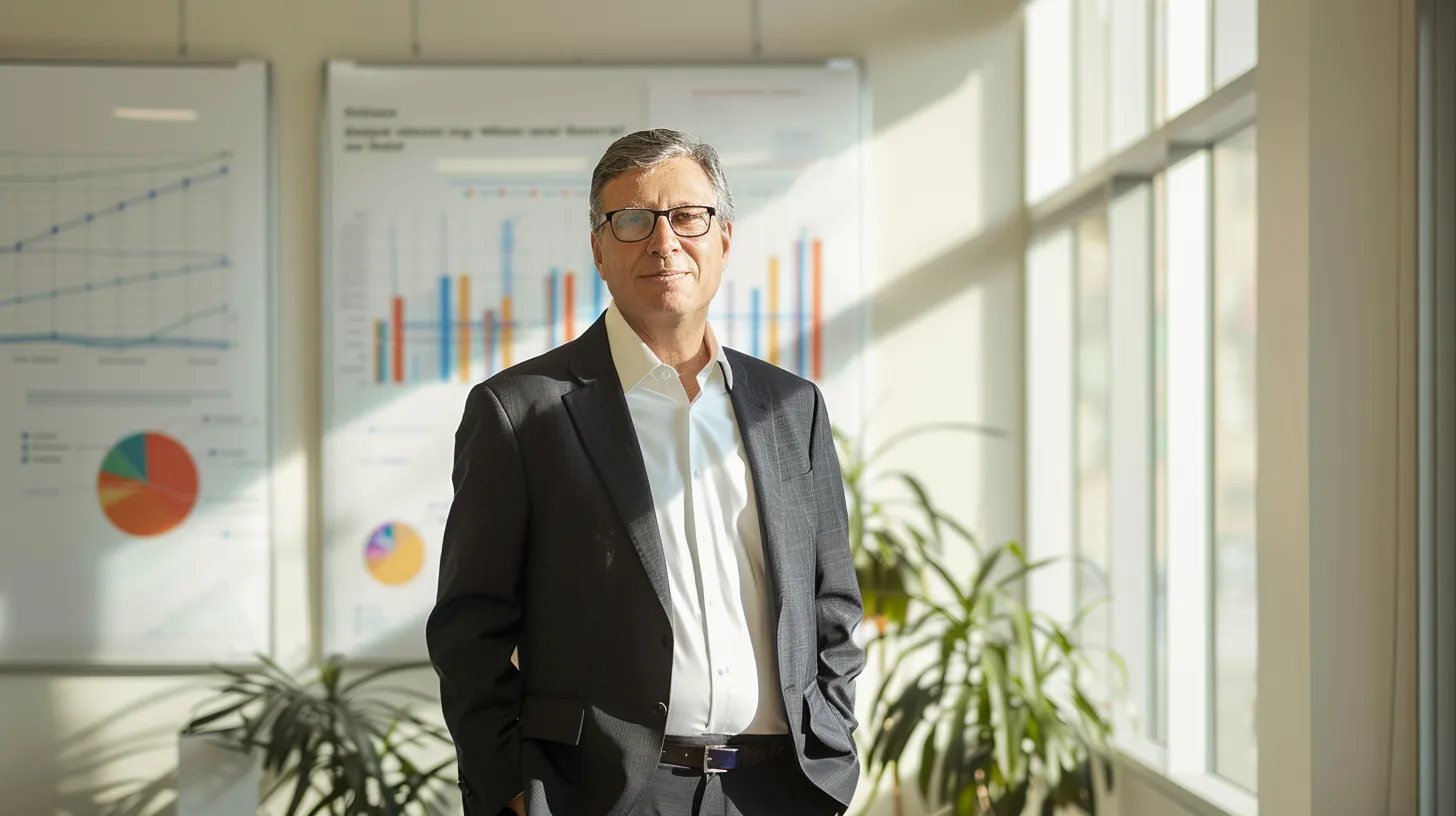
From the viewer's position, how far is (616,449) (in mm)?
1711

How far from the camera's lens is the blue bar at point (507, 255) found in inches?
145

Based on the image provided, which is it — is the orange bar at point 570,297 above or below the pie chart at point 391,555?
above

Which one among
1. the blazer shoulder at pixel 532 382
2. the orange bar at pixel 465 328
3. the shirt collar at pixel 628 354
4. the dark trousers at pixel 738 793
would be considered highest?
the orange bar at pixel 465 328

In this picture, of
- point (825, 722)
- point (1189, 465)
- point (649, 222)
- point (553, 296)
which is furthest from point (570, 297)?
point (825, 722)

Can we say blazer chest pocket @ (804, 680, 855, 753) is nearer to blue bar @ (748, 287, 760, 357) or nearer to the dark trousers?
the dark trousers

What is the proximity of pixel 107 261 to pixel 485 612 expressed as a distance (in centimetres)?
260

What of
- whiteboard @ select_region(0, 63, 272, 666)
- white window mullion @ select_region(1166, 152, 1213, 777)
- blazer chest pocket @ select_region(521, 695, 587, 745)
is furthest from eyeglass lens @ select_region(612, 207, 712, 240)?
whiteboard @ select_region(0, 63, 272, 666)

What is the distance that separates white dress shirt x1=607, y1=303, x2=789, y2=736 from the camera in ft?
5.53

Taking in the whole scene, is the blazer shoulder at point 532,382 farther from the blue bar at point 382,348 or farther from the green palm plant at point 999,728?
the blue bar at point 382,348

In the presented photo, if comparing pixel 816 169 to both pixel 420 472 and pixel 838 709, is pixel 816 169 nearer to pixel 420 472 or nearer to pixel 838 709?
pixel 420 472

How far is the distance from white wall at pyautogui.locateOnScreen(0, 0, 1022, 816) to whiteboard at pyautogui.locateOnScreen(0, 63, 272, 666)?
9 centimetres

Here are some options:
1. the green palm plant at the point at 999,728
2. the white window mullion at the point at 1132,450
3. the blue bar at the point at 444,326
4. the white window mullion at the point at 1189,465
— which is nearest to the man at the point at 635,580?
the green palm plant at the point at 999,728

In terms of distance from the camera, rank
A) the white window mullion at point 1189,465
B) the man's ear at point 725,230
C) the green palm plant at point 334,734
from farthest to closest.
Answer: the green palm plant at point 334,734 → the white window mullion at point 1189,465 → the man's ear at point 725,230

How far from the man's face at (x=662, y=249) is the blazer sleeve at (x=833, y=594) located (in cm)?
32
